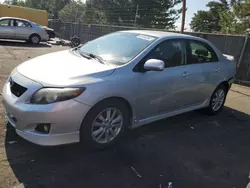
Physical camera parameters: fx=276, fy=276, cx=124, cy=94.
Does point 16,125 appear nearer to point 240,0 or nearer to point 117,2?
point 240,0

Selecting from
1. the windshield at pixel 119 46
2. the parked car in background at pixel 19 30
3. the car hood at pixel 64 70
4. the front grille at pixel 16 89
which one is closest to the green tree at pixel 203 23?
the parked car in background at pixel 19 30

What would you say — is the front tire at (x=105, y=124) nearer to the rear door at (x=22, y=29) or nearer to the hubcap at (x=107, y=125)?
the hubcap at (x=107, y=125)

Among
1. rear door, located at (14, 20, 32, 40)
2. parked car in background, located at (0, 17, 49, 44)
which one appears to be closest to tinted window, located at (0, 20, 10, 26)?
parked car in background, located at (0, 17, 49, 44)

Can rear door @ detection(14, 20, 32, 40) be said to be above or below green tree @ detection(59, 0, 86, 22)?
below

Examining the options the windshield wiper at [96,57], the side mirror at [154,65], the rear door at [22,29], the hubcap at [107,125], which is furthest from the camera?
the rear door at [22,29]

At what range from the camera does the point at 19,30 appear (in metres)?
15.7

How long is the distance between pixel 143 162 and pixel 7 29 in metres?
14.3

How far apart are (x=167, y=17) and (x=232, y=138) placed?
26949mm

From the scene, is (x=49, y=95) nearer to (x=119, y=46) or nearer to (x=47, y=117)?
(x=47, y=117)

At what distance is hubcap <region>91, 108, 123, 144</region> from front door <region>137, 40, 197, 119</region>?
37cm

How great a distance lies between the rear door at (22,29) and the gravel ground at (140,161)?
12734mm

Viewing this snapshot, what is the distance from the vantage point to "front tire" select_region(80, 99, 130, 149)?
3359 millimetres

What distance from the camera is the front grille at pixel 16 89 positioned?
3241mm

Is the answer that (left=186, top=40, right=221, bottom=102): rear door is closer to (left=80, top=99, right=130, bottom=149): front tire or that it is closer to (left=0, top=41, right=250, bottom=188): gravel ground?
(left=0, top=41, right=250, bottom=188): gravel ground
